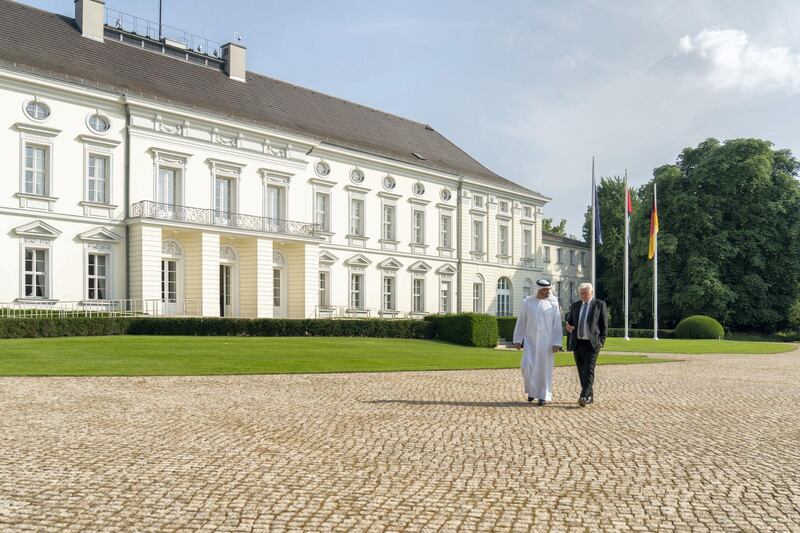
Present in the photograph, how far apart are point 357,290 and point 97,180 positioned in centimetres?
1580

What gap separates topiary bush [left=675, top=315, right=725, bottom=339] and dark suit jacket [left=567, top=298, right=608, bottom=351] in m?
Result: 33.9

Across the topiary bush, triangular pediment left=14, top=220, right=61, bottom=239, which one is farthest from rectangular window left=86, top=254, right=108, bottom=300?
the topiary bush

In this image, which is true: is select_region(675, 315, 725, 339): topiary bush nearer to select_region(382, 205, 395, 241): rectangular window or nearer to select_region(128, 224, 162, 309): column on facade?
select_region(382, 205, 395, 241): rectangular window

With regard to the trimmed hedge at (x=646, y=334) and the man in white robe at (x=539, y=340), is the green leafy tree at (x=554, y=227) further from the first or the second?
the man in white robe at (x=539, y=340)

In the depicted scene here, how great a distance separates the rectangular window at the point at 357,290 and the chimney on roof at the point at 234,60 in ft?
39.0

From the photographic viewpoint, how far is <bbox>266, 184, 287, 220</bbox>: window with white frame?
38156mm

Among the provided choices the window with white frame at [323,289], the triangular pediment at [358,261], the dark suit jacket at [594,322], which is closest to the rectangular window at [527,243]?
the triangular pediment at [358,261]

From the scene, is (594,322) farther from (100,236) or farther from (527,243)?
(527,243)

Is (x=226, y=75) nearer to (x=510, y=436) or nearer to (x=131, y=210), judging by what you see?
(x=131, y=210)

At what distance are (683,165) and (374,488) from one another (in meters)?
50.5

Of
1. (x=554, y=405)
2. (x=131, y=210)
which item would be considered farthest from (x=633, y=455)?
(x=131, y=210)

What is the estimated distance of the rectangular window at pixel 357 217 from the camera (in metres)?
43.1

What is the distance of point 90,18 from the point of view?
114 feet

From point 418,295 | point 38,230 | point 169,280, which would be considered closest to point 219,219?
point 169,280
